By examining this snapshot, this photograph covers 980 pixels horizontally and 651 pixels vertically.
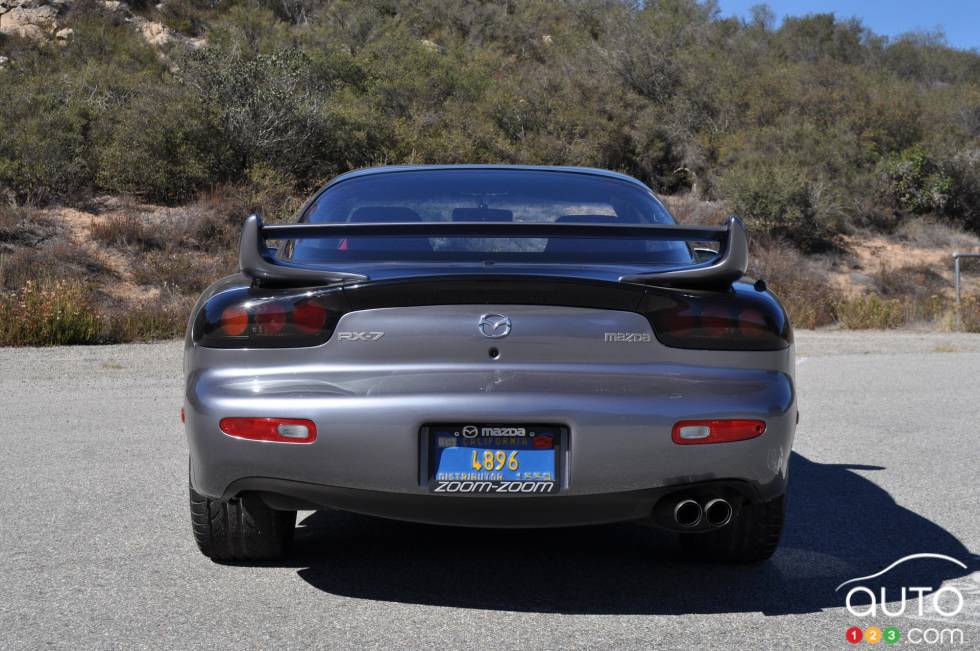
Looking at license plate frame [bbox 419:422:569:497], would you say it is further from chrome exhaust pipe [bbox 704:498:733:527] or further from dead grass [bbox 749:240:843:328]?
dead grass [bbox 749:240:843:328]

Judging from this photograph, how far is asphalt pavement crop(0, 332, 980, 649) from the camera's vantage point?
3.58 metres

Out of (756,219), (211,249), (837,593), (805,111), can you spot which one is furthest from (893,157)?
(837,593)

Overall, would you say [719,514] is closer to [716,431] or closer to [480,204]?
[716,431]

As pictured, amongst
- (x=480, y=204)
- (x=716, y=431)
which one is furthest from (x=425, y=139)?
(x=716, y=431)

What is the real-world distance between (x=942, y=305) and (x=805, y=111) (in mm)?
13553

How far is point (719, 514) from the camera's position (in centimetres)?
376

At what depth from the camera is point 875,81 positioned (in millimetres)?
35844

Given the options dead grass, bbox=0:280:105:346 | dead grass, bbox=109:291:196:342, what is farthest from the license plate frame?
dead grass, bbox=109:291:196:342

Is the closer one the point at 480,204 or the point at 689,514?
the point at 689,514

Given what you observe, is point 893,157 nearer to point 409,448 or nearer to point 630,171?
point 630,171

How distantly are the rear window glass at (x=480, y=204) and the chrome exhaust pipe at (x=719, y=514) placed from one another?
3.27ft

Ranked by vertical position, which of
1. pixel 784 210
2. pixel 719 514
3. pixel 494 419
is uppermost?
pixel 494 419

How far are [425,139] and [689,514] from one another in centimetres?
2284

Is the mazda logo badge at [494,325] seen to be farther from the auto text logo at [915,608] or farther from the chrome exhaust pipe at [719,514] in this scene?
the auto text logo at [915,608]
